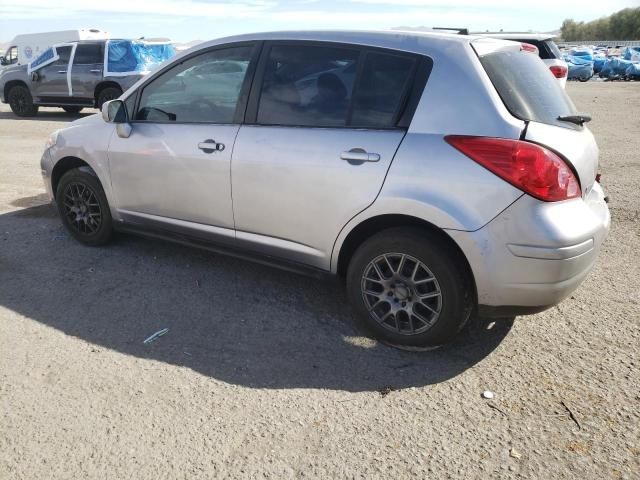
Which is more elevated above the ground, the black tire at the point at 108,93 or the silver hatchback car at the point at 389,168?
the silver hatchback car at the point at 389,168

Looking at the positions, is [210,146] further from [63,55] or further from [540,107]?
[63,55]

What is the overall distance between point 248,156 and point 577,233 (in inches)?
78.7

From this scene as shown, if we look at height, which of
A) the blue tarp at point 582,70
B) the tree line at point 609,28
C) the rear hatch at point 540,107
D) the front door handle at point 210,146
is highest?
the rear hatch at point 540,107

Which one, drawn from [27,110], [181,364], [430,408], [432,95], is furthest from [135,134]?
[27,110]

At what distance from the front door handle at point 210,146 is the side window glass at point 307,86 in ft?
1.08

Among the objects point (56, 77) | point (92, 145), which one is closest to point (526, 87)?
point (92, 145)

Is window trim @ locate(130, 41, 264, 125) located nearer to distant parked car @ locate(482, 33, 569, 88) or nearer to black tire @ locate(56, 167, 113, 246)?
black tire @ locate(56, 167, 113, 246)

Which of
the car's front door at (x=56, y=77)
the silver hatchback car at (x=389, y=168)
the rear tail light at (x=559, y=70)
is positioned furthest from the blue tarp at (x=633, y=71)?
the silver hatchback car at (x=389, y=168)

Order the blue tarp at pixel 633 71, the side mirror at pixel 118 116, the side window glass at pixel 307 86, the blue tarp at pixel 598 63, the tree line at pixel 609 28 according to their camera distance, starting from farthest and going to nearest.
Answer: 1. the tree line at pixel 609 28
2. the blue tarp at pixel 598 63
3. the blue tarp at pixel 633 71
4. the side mirror at pixel 118 116
5. the side window glass at pixel 307 86

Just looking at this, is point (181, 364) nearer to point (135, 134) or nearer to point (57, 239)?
point (135, 134)

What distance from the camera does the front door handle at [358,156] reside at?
3205 mm

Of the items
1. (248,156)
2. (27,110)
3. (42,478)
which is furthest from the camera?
(27,110)

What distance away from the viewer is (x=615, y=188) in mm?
6953

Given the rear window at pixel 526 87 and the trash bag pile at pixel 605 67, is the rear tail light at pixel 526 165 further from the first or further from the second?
the trash bag pile at pixel 605 67
